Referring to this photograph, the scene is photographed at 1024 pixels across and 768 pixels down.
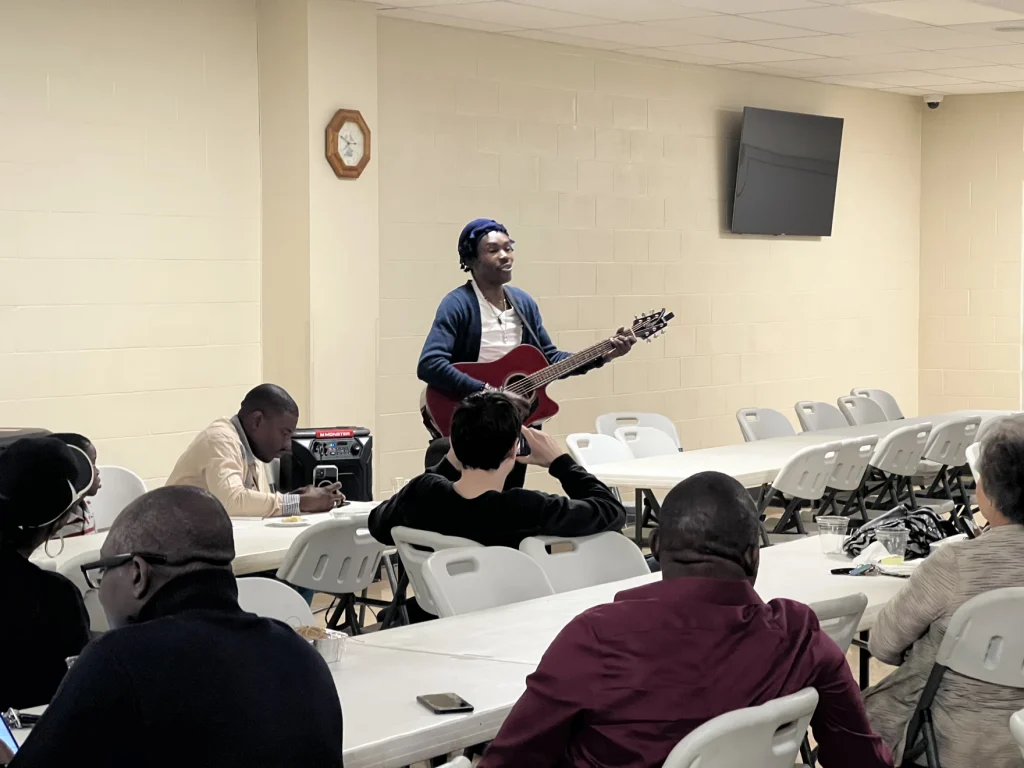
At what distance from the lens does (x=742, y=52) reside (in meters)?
8.95

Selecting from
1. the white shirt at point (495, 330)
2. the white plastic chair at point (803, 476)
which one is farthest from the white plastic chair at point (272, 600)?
the white plastic chair at point (803, 476)

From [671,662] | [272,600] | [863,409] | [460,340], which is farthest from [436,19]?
[671,662]

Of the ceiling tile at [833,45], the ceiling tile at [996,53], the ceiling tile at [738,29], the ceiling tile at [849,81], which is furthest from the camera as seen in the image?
the ceiling tile at [849,81]

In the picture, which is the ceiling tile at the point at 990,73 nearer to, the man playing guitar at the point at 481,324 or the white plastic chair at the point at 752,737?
the man playing guitar at the point at 481,324

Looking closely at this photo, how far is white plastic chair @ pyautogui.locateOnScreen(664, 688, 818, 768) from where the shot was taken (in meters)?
1.97

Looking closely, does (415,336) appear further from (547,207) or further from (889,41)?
(889,41)

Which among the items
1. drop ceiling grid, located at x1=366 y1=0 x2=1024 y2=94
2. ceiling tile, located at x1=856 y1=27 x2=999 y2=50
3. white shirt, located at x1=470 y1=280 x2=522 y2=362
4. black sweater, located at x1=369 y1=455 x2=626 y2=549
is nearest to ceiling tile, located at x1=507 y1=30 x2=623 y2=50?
drop ceiling grid, located at x1=366 y1=0 x2=1024 y2=94

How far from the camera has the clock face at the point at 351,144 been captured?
274 inches

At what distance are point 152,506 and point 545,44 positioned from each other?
6.80 metres

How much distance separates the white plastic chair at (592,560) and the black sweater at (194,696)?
1919 mm

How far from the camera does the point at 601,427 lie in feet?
24.3

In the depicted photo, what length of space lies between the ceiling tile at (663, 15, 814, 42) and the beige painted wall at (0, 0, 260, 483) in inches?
102

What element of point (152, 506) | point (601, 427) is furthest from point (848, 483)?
point (152, 506)

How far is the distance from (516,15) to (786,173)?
3358 mm
